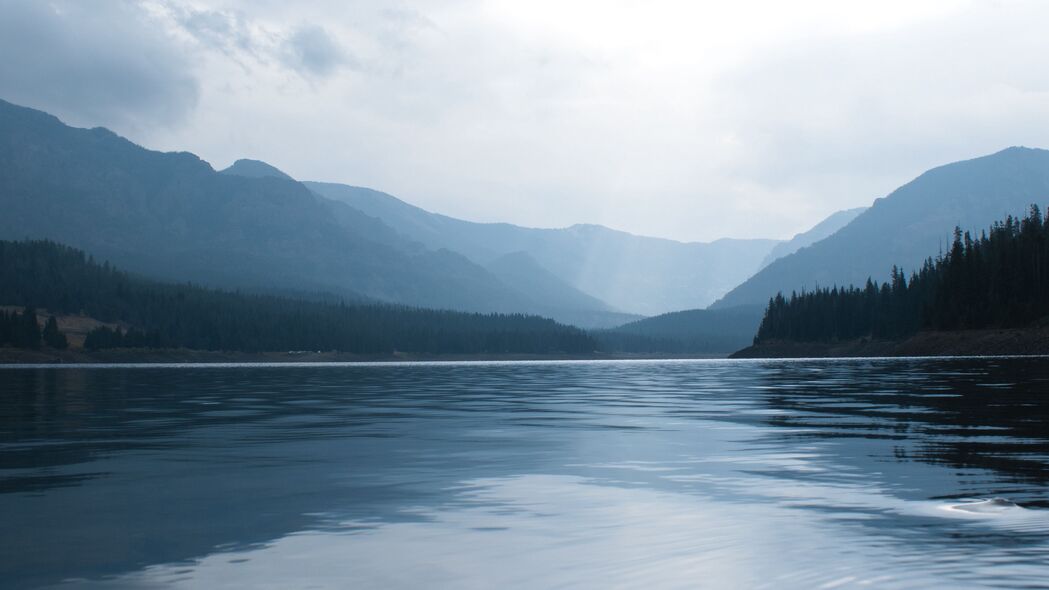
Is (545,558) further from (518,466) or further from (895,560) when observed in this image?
(518,466)

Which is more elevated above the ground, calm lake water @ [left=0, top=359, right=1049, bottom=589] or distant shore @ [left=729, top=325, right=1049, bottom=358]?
distant shore @ [left=729, top=325, right=1049, bottom=358]

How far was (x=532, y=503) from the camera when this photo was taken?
2030 cm

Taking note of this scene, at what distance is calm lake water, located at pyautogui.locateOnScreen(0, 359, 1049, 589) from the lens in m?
14.2

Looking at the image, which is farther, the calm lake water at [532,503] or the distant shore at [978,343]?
the distant shore at [978,343]

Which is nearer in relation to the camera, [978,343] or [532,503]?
[532,503]

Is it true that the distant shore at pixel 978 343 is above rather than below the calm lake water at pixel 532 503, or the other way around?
above

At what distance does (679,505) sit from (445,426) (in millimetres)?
21549

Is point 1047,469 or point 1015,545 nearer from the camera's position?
point 1015,545

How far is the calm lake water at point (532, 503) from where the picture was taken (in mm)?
14242

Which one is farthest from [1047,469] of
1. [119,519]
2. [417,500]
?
[119,519]

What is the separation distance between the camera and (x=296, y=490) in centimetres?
2223

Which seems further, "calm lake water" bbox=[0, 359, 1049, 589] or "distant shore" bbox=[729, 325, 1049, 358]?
"distant shore" bbox=[729, 325, 1049, 358]

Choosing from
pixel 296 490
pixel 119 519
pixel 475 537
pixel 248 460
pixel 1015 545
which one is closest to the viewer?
pixel 1015 545

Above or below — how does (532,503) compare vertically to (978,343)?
below
